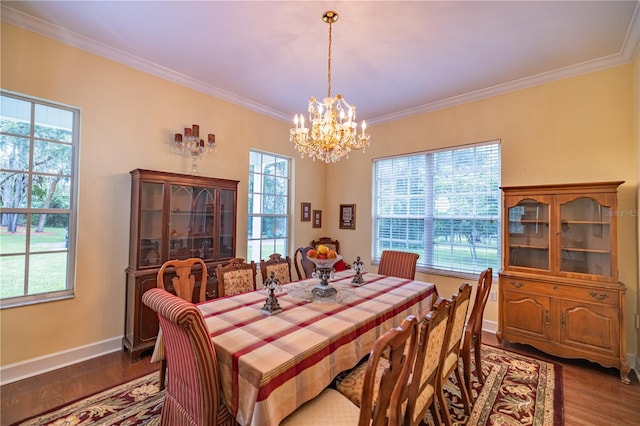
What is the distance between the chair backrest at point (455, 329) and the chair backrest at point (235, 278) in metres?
1.72

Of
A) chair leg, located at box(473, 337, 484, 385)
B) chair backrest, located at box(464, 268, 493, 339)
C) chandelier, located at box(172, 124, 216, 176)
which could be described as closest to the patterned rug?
chair leg, located at box(473, 337, 484, 385)

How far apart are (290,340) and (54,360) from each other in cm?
254

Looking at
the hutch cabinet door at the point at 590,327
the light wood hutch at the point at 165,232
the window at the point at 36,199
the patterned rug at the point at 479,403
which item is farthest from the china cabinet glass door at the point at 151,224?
the hutch cabinet door at the point at 590,327

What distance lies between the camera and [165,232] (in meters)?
3.01

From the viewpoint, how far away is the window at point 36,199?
242 cm

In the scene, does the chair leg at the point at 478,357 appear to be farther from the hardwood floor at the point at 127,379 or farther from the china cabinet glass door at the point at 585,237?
the china cabinet glass door at the point at 585,237

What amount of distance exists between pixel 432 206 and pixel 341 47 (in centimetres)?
247

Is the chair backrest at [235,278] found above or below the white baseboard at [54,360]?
above

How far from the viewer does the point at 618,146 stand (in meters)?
2.85

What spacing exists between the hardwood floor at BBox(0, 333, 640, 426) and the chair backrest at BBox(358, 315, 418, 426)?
1671mm

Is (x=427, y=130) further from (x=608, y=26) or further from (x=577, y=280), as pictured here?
(x=577, y=280)

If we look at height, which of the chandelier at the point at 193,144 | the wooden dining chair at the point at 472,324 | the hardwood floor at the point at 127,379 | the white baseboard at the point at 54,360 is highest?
the chandelier at the point at 193,144

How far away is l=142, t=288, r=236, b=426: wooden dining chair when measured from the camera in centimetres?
128

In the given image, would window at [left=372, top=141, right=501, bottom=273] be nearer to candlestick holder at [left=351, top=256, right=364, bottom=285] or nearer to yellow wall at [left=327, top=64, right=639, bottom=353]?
yellow wall at [left=327, top=64, right=639, bottom=353]
